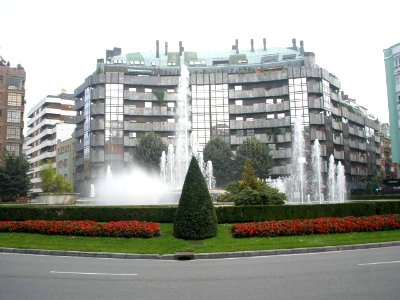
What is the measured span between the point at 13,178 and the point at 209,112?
112 feet

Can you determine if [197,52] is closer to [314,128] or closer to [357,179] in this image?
[314,128]

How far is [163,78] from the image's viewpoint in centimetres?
7694

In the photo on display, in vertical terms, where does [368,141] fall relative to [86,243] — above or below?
above

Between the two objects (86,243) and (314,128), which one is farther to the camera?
(314,128)

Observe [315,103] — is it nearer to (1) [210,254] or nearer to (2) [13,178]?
(2) [13,178]

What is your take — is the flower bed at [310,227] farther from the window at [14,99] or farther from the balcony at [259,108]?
the window at [14,99]

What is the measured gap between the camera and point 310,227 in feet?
64.8

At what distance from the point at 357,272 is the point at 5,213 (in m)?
20.4

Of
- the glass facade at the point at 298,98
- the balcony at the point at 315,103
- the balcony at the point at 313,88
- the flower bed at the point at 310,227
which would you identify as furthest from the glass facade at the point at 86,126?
the flower bed at the point at 310,227

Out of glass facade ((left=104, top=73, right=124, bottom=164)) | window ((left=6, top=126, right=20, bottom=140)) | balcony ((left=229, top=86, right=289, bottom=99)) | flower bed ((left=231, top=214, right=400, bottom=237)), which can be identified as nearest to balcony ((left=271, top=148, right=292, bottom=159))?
balcony ((left=229, top=86, right=289, bottom=99))

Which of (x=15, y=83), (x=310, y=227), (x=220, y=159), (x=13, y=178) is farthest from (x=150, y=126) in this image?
(x=310, y=227)

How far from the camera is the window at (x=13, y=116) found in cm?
7092

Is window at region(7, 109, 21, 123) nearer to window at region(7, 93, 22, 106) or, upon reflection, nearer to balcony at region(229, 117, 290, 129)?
window at region(7, 93, 22, 106)

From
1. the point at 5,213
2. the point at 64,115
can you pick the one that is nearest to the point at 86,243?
the point at 5,213
